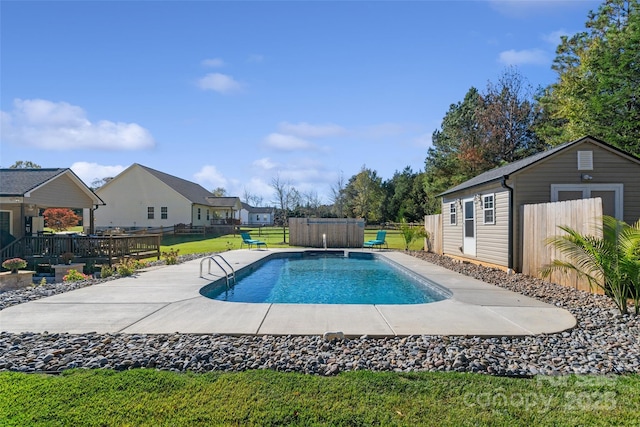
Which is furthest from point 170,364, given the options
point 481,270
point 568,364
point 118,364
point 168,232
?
point 168,232

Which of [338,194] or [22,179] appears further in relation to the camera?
[338,194]

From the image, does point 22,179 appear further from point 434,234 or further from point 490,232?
point 434,234

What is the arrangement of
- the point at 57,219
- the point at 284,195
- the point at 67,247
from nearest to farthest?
the point at 67,247
the point at 57,219
the point at 284,195

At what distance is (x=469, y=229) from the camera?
13.5 metres

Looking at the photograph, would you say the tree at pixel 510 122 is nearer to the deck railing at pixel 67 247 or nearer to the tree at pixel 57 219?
the deck railing at pixel 67 247

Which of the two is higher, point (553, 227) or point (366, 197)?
point (366, 197)

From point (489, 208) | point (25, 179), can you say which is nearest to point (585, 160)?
point (489, 208)

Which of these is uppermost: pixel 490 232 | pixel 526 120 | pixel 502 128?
pixel 526 120

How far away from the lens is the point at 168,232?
32531 mm

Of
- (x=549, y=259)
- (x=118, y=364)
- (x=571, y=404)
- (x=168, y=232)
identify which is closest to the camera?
(x=571, y=404)

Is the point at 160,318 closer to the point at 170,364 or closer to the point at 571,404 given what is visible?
the point at 170,364

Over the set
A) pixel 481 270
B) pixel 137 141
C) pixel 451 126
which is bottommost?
pixel 481 270

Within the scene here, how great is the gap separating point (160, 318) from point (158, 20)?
9.03 metres

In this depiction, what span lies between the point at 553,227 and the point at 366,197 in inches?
1443
